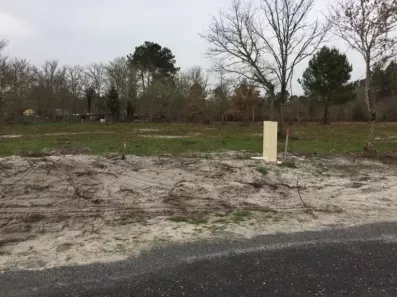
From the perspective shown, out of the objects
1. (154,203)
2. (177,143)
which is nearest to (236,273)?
(154,203)

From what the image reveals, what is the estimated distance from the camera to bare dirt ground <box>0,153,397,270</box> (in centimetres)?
554

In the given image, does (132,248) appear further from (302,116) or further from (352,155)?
(302,116)

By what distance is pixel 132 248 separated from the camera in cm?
523

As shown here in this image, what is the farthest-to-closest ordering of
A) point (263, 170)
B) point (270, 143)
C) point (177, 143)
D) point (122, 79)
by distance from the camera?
1. point (122, 79)
2. point (177, 143)
3. point (270, 143)
4. point (263, 170)

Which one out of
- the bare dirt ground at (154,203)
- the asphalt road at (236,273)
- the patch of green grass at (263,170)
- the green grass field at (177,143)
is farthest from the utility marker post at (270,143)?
the asphalt road at (236,273)

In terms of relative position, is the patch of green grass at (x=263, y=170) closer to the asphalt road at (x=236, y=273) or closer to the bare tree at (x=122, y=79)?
the asphalt road at (x=236, y=273)

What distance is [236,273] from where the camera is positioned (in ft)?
14.1

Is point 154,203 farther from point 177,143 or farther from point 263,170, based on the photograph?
point 177,143

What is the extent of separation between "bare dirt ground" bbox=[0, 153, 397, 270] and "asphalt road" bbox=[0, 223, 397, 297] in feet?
1.39

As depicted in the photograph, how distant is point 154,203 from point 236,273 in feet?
11.9

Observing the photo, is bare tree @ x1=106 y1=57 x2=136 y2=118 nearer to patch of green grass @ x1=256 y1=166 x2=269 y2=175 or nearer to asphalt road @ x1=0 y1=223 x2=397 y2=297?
patch of green grass @ x1=256 y1=166 x2=269 y2=175

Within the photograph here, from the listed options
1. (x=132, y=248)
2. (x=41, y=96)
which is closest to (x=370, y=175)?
(x=132, y=248)

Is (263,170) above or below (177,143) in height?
below

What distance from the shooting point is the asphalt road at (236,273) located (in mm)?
3893
